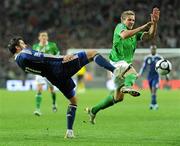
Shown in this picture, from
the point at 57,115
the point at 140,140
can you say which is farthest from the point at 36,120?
the point at 140,140

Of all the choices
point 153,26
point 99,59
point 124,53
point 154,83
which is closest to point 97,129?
point 124,53

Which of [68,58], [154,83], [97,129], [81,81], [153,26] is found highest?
[81,81]

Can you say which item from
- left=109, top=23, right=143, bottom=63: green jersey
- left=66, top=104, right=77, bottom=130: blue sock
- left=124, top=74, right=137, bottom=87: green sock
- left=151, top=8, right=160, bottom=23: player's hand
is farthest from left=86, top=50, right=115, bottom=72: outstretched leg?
left=109, top=23, right=143, bottom=63: green jersey

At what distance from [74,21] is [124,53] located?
27273 mm

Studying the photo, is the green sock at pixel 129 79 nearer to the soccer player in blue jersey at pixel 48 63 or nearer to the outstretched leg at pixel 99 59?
the soccer player in blue jersey at pixel 48 63

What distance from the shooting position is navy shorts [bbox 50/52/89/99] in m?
12.1

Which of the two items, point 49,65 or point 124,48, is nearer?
point 49,65

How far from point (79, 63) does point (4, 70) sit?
88.4 feet

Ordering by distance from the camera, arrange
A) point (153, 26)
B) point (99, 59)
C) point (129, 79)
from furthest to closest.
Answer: point (129, 79)
point (153, 26)
point (99, 59)

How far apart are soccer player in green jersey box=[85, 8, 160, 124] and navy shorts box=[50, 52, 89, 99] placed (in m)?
0.81

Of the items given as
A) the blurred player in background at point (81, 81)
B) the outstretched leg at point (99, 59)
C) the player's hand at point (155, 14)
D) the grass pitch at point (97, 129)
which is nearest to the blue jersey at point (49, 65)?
the outstretched leg at point (99, 59)

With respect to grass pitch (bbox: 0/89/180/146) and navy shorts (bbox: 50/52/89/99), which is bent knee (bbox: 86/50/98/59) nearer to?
navy shorts (bbox: 50/52/89/99)

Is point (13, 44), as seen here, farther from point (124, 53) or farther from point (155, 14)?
point (124, 53)

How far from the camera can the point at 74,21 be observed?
1644 inches
